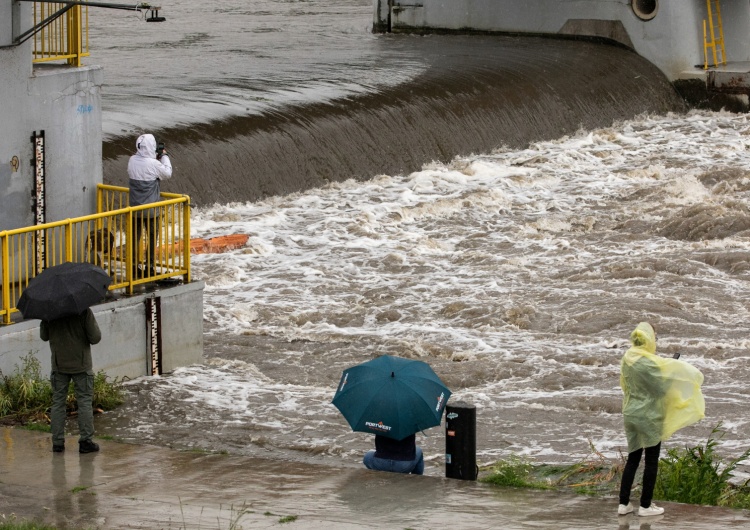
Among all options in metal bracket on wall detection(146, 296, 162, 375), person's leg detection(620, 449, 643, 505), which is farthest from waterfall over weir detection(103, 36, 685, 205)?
person's leg detection(620, 449, 643, 505)

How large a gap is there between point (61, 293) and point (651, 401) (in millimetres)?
4332

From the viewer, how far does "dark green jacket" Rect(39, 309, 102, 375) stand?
998 centimetres

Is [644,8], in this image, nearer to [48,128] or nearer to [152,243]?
[152,243]

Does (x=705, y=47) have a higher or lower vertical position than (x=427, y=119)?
higher

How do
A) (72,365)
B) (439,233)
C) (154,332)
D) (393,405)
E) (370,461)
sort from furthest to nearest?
(439,233) → (154,332) → (72,365) → (370,461) → (393,405)

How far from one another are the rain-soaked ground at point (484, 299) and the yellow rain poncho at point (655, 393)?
2.90 m

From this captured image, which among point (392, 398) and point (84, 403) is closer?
point (392, 398)

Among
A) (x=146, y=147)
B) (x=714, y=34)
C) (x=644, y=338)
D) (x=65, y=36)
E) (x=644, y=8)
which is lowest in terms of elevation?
(x=644, y=338)

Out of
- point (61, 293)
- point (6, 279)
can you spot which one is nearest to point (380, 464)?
point (61, 293)

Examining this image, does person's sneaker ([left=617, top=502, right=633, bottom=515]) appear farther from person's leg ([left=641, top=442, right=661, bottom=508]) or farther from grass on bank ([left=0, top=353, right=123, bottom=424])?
grass on bank ([left=0, top=353, right=123, bottom=424])

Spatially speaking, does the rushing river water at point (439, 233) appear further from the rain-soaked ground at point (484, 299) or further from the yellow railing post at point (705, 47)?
the yellow railing post at point (705, 47)

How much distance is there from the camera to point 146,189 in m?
13.5

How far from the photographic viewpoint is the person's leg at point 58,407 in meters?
10.1

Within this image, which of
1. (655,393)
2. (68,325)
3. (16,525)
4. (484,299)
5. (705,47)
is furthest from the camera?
(705,47)
